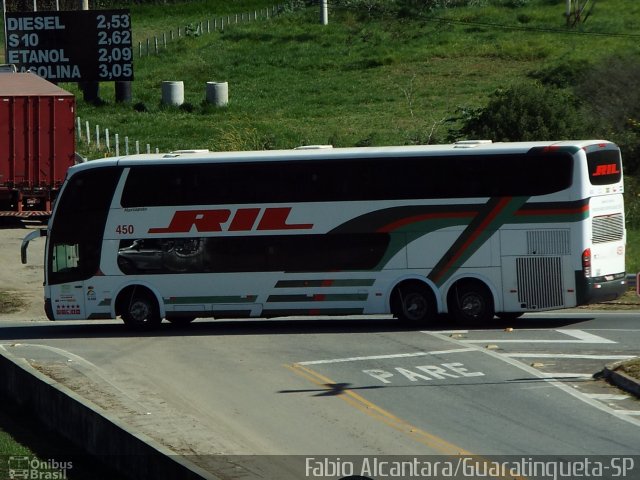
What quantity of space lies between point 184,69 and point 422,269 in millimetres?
49676

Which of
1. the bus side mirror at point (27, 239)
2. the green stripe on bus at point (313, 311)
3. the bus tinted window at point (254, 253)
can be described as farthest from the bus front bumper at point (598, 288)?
the bus side mirror at point (27, 239)

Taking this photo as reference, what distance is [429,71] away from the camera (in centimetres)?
6869

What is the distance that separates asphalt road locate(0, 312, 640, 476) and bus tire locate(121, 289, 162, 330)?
1.09 ft

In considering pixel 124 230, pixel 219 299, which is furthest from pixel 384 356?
pixel 124 230

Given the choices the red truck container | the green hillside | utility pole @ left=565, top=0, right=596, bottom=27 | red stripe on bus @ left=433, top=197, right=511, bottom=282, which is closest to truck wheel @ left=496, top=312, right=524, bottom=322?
red stripe on bus @ left=433, top=197, right=511, bottom=282

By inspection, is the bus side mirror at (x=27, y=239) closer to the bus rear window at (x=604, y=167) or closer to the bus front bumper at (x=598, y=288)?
the bus front bumper at (x=598, y=288)

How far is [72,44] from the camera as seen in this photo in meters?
52.3

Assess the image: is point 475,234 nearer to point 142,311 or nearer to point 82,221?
point 142,311

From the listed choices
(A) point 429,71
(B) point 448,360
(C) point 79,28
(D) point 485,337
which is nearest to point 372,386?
(B) point 448,360

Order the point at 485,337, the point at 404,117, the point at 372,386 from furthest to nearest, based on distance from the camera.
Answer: the point at 404,117 → the point at 485,337 → the point at 372,386

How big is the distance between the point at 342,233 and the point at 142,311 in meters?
4.73

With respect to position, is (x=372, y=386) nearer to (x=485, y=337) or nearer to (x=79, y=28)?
(x=485, y=337)

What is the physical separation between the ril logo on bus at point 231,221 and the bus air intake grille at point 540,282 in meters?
4.60

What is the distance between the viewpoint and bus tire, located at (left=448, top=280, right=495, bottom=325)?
25.1 meters
